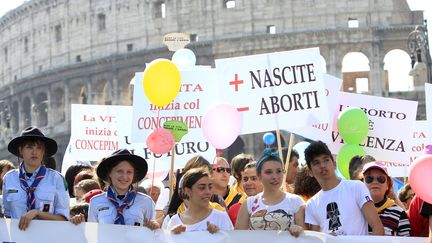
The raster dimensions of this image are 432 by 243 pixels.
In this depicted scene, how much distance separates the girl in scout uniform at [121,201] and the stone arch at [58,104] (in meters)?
50.0

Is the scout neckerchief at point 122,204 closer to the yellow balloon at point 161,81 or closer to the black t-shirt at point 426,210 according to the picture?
the black t-shirt at point 426,210

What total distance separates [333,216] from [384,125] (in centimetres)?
527

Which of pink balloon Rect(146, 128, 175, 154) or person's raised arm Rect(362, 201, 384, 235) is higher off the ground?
pink balloon Rect(146, 128, 175, 154)

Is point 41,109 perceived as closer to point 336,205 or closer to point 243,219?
point 243,219

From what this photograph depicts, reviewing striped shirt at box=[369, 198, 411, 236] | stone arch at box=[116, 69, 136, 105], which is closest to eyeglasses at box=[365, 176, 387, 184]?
striped shirt at box=[369, 198, 411, 236]

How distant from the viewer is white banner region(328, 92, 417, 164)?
1331 cm

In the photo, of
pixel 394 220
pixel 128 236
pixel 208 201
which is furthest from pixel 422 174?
pixel 128 236

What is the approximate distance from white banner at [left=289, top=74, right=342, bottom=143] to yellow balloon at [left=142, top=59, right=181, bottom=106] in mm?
1522

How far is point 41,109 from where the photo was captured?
59.8 meters

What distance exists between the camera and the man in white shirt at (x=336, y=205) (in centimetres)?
830

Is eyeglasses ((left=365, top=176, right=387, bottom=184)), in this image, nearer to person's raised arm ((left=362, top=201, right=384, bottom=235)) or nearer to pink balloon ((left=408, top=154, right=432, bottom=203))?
person's raised arm ((left=362, top=201, right=384, bottom=235))

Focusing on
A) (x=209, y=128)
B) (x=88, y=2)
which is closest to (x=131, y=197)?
(x=209, y=128)

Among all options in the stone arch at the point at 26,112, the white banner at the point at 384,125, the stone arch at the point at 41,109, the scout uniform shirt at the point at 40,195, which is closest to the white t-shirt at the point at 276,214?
the scout uniform shirt at the point at 40,195

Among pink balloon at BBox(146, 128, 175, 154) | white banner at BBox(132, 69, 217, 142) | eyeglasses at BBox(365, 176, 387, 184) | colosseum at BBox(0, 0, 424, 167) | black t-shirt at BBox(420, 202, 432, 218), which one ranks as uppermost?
colosseum at BBox(0, 0, 424, 167)
